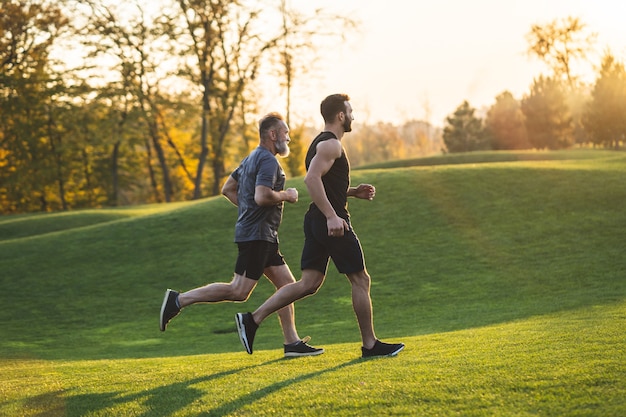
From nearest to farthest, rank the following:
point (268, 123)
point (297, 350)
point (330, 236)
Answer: point (330, 236), point (268, 123), point (297, 350)

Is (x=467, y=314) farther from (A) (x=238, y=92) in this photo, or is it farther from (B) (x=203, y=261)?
(A) (x=238, y=92)

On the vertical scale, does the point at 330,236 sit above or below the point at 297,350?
above

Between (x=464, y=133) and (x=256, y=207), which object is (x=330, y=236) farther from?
(x=464, y=133)

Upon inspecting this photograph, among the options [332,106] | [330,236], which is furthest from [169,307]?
[332,106]

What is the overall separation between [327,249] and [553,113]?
175 feet

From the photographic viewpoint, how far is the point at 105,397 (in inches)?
250

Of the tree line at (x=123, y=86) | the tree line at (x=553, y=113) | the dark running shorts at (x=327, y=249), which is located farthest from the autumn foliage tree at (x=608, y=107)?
the dark running shorts at (x=327, y=249)

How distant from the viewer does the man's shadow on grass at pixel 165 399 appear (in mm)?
5750

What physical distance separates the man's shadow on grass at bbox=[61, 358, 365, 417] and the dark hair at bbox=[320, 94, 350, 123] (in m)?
2.33

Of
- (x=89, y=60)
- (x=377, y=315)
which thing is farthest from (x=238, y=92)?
(x=377, y=315)

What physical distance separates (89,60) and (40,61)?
18.4 ft

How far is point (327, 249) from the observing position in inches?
294

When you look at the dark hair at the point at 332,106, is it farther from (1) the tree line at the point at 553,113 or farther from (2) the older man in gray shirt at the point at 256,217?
(1) the tree line at the point at 553,113

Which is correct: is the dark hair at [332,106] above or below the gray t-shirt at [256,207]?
above
